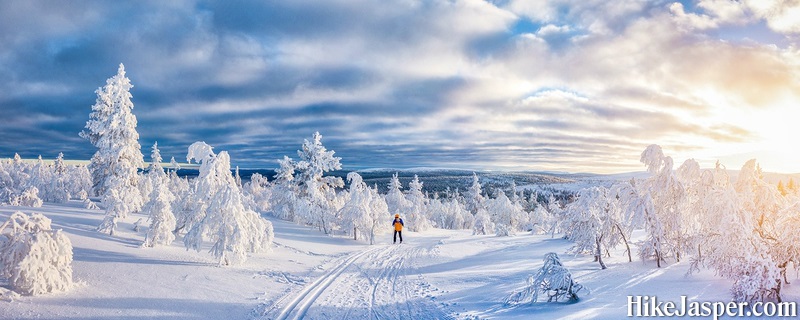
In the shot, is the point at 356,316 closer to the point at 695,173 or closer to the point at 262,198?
the point at 695,173

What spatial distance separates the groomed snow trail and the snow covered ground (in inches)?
1.3

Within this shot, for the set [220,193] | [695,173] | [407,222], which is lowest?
[407,222]

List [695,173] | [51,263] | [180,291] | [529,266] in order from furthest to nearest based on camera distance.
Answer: [529,266]
[695,173]
[180,291]
[51,263]

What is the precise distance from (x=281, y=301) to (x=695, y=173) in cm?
1880

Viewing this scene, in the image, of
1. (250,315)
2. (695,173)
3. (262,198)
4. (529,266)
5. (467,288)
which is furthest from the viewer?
(262,198)

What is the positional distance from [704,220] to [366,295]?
13028 millimetres

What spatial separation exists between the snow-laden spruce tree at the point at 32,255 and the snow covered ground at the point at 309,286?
1.28ft

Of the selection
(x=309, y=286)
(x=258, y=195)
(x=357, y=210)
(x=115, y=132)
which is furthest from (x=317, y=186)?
(x=258, y=195)

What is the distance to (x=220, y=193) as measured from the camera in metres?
15.0

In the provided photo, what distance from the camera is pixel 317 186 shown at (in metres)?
35.2

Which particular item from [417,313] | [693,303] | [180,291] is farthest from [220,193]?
[693,303]

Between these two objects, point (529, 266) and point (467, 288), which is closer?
point (467, 288)

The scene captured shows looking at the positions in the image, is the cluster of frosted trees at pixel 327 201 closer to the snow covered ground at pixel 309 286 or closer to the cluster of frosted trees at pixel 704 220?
the snow covered ground at pixel 309 286

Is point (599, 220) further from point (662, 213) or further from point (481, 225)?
point (481, 225)
